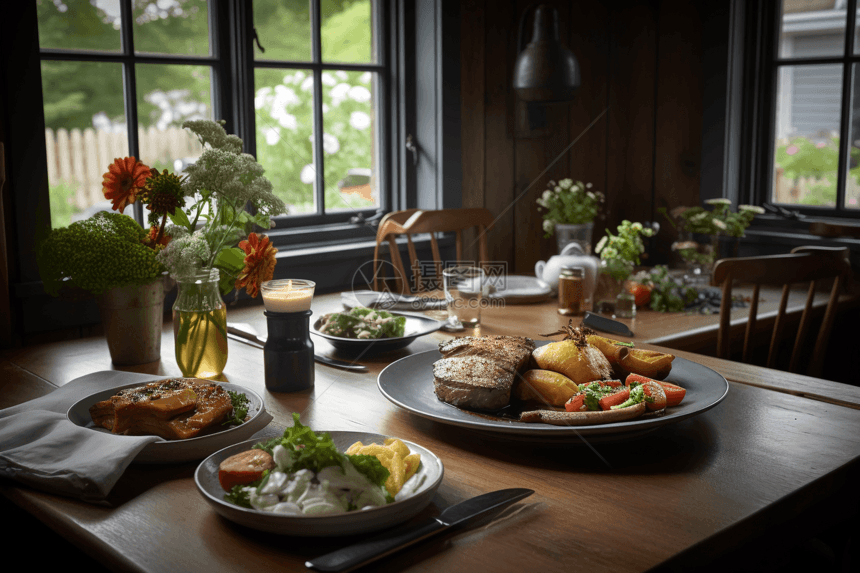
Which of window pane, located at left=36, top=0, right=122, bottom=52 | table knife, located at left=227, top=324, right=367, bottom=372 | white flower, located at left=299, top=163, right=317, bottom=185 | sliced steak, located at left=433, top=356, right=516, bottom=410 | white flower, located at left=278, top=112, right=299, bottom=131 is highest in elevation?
window pane, located at left=36, top=0, right=122, bottom=52

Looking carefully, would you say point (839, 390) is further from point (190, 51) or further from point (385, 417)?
point (190, 51)

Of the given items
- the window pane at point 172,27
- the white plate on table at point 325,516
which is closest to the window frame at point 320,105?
the window pane at point 172,27

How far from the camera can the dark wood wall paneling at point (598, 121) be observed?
2.99 meters

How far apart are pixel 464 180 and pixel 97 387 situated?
2.00 m

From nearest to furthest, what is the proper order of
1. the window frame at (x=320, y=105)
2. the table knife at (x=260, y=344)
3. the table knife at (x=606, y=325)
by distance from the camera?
1. the table knife at (x=260, y=344)
2. the table knife at (x=606, y=325)
3. the window frame at (x=320, y=105)

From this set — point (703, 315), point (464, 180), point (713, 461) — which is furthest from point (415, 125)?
point (713, 461)

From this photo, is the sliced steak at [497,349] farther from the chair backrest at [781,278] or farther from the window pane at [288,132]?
the window pane at [288,132]

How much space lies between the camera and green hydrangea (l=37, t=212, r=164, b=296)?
1.31 metres

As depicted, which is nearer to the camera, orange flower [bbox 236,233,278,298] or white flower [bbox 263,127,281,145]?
orange flower [bbox 236,233,278,298]

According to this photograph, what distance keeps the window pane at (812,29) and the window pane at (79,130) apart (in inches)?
101

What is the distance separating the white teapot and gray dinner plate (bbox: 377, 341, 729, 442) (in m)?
0.68

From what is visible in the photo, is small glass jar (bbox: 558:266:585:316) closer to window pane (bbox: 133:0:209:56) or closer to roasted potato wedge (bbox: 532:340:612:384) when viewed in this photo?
roasted potato wedge (bbox: 532:340:612:384)

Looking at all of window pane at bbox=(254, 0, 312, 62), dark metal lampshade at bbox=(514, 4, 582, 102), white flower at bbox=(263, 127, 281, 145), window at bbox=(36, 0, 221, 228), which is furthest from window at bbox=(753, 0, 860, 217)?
window at bbox=(36, 0, 221, 228)

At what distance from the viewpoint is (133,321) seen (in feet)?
4.54
